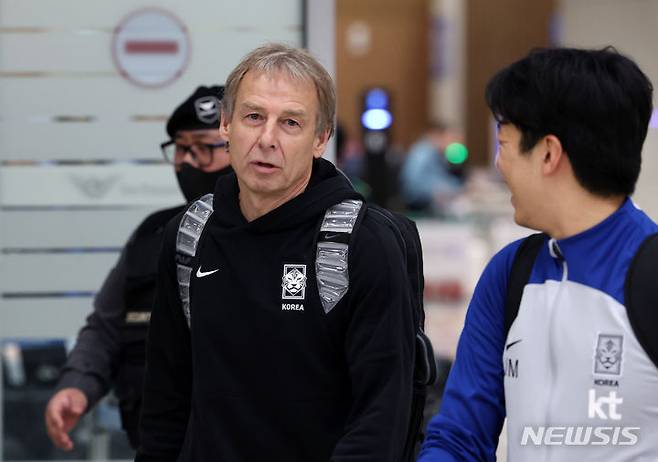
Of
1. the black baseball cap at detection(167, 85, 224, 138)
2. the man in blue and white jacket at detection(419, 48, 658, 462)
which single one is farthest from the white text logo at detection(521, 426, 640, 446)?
the black baseball cap at detection(167, 85, 224, 138)

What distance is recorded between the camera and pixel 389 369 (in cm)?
269

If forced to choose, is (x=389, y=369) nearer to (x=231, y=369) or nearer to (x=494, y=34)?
(x=231, y=369)

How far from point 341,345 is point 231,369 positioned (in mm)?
230

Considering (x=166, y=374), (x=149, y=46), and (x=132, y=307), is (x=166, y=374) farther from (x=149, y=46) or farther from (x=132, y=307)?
(x=149, y=46)

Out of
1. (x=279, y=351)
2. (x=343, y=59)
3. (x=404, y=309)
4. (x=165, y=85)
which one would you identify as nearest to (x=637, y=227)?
(x=404, y=309)

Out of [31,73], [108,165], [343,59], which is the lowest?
[343,59]

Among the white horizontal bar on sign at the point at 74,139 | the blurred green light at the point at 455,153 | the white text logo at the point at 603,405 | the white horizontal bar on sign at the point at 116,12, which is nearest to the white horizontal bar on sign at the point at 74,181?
the white horizontal bar on sign at the point at 74,139

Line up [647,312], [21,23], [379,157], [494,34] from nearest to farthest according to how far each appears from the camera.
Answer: [647,312]
[21,23]
[379,157]
[494,34]

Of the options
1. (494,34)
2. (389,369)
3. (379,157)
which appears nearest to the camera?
(389,369)

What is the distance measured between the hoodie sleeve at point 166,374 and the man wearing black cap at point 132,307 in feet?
3.27

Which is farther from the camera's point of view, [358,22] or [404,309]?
[358,22]

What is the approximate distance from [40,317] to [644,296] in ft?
12.3

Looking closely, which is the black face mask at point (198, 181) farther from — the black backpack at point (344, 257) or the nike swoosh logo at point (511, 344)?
the nike swoosh logo at point (511, 344)

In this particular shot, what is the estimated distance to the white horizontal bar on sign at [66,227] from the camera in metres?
5.59
